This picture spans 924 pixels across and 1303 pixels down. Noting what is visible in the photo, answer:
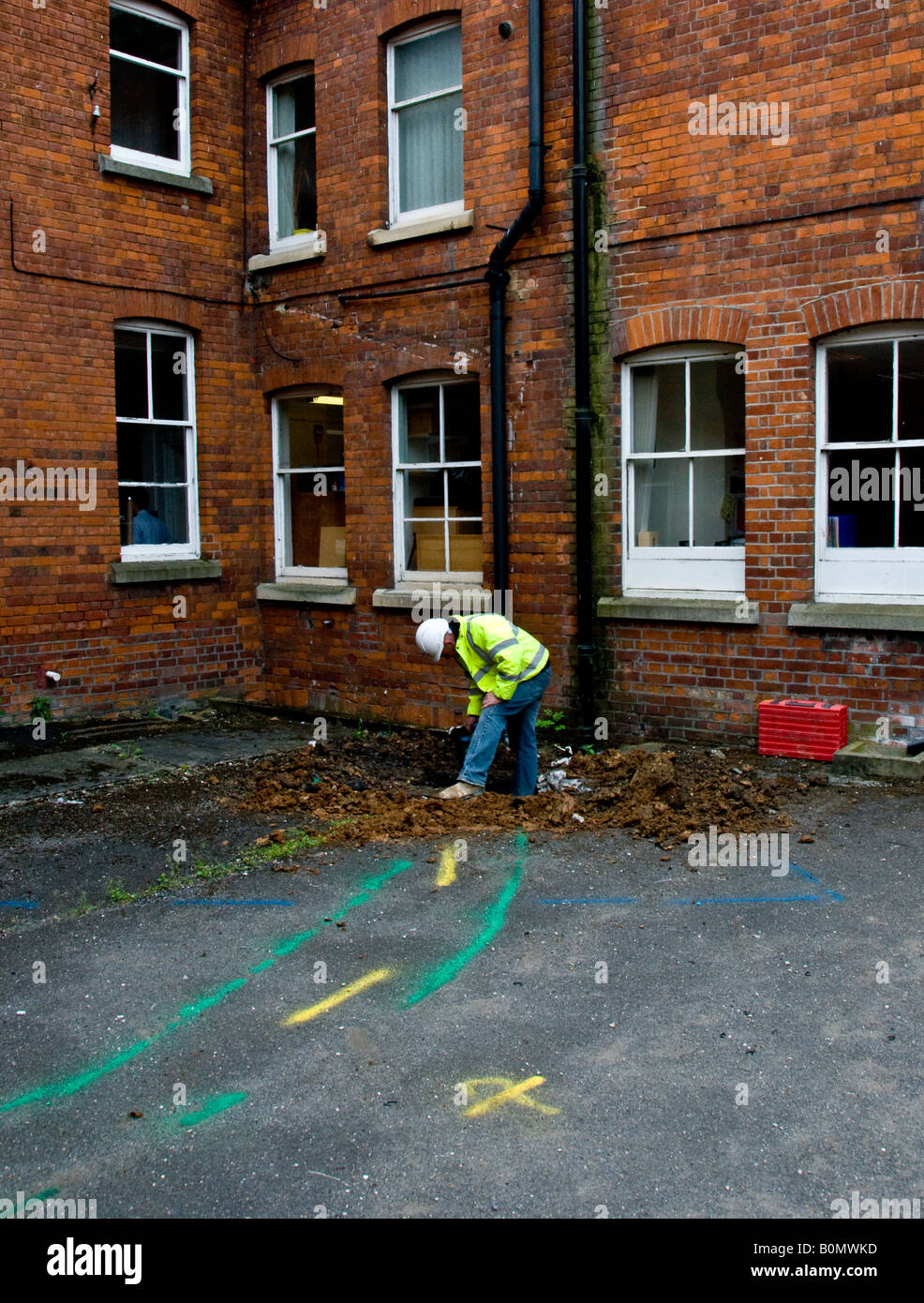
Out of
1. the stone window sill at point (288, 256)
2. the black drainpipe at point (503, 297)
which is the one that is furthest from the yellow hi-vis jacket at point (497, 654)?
the stone window sill at point (288, 256)

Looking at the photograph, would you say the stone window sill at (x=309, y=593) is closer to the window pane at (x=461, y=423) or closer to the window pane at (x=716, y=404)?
the window pane at (x=461, y=423)

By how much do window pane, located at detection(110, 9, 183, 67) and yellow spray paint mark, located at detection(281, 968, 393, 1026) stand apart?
10341 mm

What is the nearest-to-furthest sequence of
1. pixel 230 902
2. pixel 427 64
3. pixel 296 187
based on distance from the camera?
pixel 230 902 → pixel 427 64 → pixel 296 187

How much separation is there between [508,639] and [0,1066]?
4.39 metres

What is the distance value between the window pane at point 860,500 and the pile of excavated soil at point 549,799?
1.97m

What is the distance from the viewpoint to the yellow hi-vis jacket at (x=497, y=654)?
8070 mm

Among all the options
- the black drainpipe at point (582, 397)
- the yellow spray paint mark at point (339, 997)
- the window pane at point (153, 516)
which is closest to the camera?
the yellow spray paint mark at point (339, 997)

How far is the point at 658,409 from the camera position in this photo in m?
10.4

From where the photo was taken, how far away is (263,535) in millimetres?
13359

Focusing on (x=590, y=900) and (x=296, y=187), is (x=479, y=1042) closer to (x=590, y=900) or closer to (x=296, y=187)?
(x=590, y=900)

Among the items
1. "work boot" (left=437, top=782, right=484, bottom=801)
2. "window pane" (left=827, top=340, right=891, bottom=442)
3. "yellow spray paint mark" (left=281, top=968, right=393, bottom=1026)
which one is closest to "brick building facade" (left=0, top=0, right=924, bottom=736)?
"window pane" (left=827, top=340, right=891, bottom=442)

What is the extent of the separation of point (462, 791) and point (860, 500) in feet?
12.9

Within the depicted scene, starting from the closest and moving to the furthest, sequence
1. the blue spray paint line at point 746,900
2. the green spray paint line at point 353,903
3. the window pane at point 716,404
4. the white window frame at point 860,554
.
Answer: the green spray paint line at point 353,903, the blue spray paint line at point 746,900, the white window frame at point 860,554, the window pane at point 716,404

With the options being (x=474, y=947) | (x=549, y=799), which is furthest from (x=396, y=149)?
(x=474, y=947)
